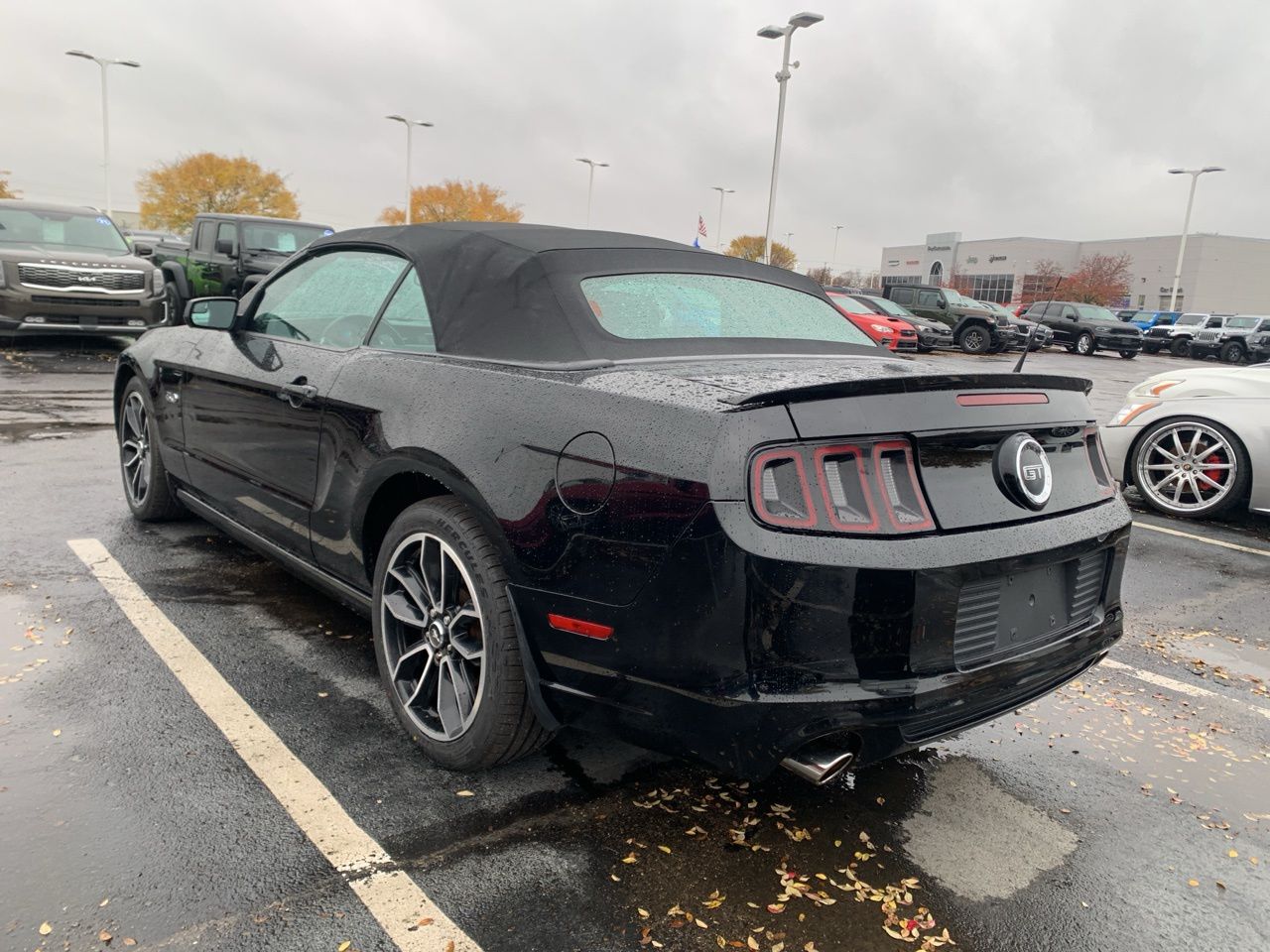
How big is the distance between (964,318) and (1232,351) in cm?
1170

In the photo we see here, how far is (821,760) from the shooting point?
84.4 inches

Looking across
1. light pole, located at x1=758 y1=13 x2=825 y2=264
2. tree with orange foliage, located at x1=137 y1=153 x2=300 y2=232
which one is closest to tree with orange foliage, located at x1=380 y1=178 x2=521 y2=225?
tree with orange foliage, located at x1=137 y1=153 x2=300 y2=232

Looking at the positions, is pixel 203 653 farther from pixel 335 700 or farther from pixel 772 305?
pixel 772 305

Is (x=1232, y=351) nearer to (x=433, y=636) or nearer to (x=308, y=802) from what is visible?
(x=433, y=636)

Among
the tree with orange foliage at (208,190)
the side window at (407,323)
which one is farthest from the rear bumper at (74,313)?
the tree with orange foliage at (208,190)

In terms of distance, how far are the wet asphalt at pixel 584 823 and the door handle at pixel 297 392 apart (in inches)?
36.9

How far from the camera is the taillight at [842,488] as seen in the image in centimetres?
208

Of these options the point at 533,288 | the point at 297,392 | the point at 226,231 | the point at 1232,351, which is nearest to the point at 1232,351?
the point at 1232,351

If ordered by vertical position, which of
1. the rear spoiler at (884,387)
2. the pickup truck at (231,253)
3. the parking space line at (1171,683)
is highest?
the pickup truck at (231,253)

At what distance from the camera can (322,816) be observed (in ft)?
8.07

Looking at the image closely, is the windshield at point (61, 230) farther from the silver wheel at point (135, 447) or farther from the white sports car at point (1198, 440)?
the white sports car at point (1198, 440)

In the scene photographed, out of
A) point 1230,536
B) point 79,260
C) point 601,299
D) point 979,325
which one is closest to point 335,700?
point 601,299

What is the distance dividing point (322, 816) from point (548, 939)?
77 centimetres

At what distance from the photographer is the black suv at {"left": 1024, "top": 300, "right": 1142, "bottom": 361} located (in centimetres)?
3067
